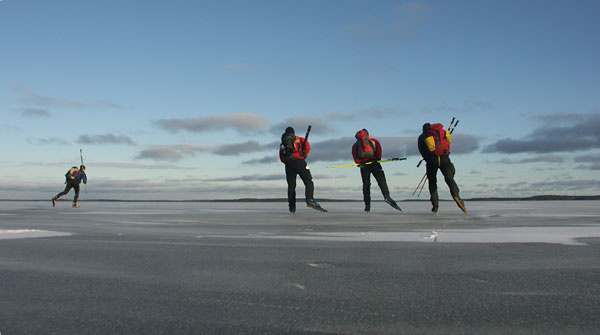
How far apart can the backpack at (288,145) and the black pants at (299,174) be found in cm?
21

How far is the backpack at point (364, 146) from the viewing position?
13.5 meters

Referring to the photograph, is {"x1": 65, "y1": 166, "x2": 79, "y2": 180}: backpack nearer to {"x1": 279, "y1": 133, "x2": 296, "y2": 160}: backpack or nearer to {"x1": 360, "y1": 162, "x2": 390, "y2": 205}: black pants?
{"x1": 279, "y1": 133, "x2": 296, "y2": 160}: backpack

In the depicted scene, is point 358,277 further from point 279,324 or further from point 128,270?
point 128,270

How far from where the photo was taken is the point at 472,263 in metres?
3.58

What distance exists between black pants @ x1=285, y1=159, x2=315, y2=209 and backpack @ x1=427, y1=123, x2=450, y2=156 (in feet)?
11.8

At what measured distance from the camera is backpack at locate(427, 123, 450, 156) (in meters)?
12.4

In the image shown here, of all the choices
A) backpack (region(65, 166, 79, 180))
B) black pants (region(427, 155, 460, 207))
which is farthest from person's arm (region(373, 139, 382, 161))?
backpack (region(65, 166, 79, 180))

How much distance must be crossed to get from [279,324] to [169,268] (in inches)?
67.9

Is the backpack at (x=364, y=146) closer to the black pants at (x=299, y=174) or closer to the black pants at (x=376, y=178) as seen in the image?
the black pants at (x=376, y=178)

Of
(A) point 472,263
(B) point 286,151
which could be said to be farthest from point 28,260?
(B) point 286,151

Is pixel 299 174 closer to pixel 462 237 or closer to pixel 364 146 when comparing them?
pixel 364 146

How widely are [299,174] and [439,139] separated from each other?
13.3 feet

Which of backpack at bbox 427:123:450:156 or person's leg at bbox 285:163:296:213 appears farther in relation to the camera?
person's leg at bbox 285:163:296:213

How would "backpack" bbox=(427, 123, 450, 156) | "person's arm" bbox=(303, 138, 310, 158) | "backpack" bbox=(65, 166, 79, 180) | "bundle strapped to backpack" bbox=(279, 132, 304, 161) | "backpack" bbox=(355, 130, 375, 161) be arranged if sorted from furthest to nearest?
1. "backpack" bbox=(65, 166, 79, 180)
2. "person's arm" bbox=(303, 138, 310, 158)
3. "bundle strapped to backpack" bbox=(279, 132, 304, 161)
4. "backpack" bbox=(355, 130, 375, 161)
5. "backpack" bbox=(427, 123, 450, 156)
